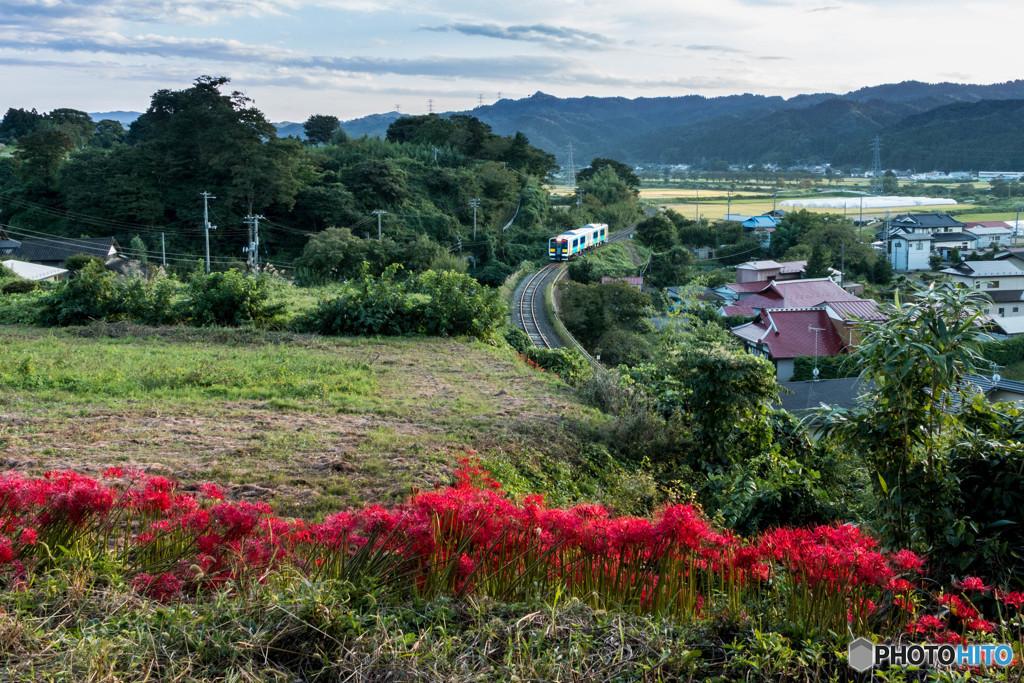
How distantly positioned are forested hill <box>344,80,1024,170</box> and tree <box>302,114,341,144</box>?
110 ft

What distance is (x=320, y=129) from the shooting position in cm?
5550

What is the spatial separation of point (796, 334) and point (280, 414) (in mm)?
18597

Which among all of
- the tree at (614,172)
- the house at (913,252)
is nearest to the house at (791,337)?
the house at (913,252)

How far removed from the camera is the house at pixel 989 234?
4212 cm

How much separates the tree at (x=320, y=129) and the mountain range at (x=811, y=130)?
15.1ft

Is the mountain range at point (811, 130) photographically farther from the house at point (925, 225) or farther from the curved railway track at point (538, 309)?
→ the house at point (925, 225)

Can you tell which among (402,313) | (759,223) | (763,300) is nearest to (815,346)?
(763,300)

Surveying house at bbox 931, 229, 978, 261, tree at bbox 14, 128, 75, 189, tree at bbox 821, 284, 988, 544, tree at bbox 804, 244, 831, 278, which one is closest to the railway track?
tree at bbox 804, 244, 831, 278

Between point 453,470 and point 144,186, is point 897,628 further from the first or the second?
point 144,186

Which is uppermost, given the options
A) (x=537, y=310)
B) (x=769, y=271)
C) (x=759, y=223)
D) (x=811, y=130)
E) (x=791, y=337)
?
(x=811, y=130)

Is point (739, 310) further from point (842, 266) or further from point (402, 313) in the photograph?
point (402, 313)

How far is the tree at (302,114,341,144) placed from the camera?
5550 cm

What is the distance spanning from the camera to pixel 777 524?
15.0 feet

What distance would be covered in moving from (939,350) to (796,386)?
16.0 m
